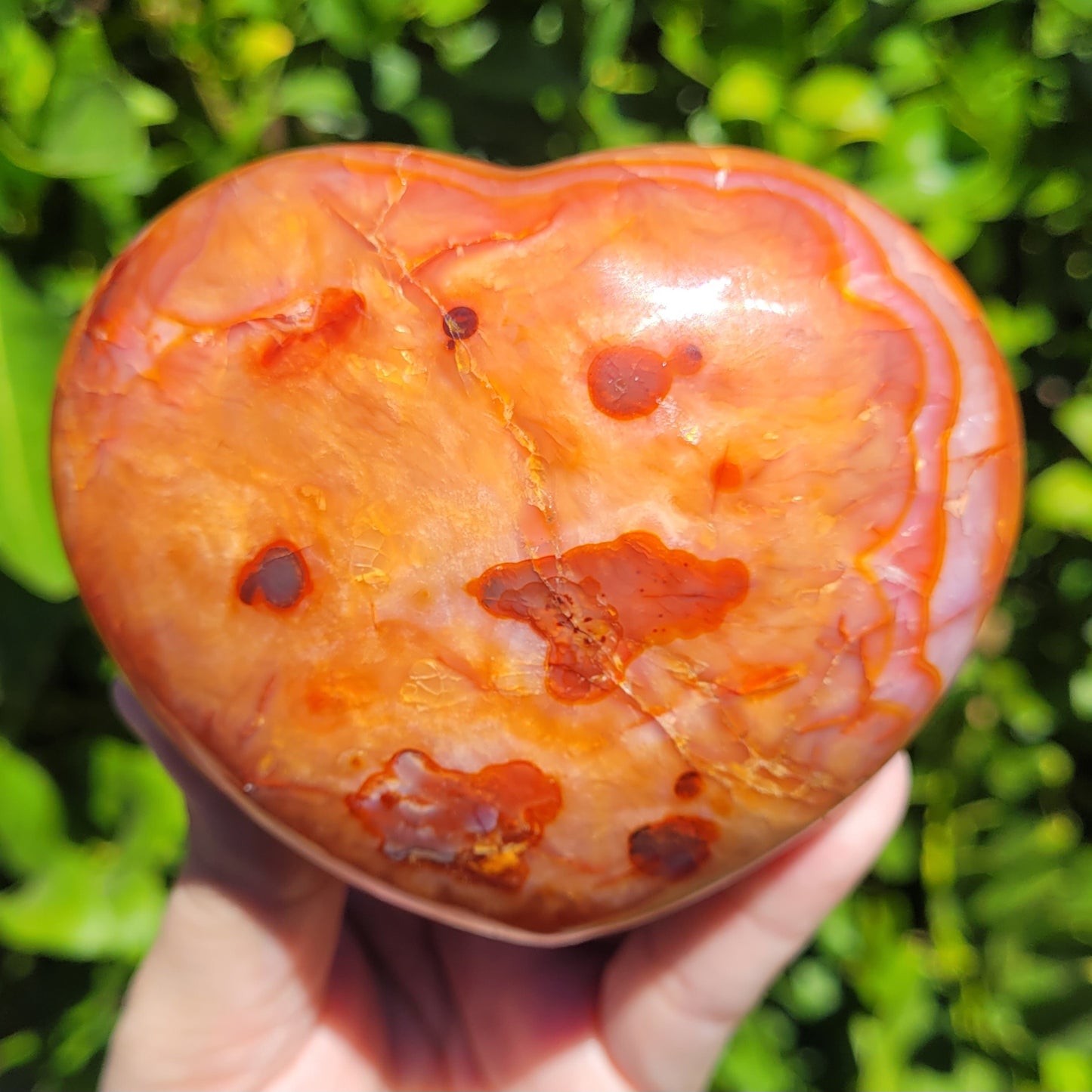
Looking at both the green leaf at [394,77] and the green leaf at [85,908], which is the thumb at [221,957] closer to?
the green leaf at [85,908]

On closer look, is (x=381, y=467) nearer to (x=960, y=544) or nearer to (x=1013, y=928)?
(x=960, y=544)

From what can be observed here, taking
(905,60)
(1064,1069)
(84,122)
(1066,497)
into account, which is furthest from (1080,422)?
(84,122)

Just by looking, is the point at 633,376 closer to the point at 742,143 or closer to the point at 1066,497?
the point at 742,143

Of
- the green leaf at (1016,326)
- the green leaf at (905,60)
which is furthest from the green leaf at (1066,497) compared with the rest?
the green leaf at (905,60)

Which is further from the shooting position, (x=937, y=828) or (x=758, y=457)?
(x=937, y=828)

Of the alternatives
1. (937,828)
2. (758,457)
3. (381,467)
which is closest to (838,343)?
(758,457)

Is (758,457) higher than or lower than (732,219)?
lower

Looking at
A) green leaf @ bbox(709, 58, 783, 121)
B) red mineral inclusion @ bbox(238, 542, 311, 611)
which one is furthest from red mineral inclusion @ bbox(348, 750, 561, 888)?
green leaf @ bbox(709, 58, 783, 121)
